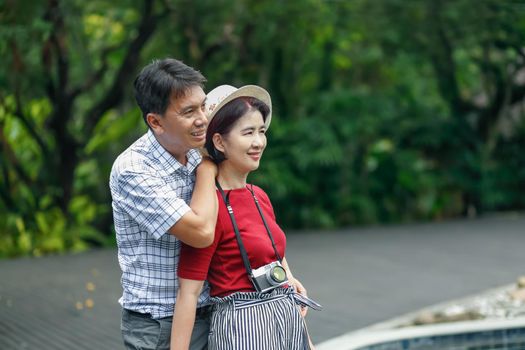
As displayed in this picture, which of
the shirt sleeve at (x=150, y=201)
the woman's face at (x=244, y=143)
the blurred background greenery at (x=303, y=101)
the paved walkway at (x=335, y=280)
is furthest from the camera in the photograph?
the blurred background greenery at (x=303, y=101)

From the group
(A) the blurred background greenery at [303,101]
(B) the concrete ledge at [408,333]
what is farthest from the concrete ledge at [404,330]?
(A) the blurred background greenery at [303,101]

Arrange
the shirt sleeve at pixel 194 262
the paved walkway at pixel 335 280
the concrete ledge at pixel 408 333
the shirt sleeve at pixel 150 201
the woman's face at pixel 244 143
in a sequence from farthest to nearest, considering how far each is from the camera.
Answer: the paved walkway at pixel 335 280 < the concrete ledge at pixel 408 333 < the woman's face at pixel 244 143 < the shirt sleeve at pixel 194 262 < the shirt sleeve at pixel 150 201

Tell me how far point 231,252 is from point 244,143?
0.37 m

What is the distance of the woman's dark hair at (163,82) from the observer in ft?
8.50

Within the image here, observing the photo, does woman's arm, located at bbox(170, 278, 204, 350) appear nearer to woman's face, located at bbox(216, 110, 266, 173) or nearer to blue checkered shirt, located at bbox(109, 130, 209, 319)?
blue checkered shirt, located at bbox(109, 130, 209, 319)

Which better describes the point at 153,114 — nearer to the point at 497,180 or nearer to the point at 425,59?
the point at 425,59

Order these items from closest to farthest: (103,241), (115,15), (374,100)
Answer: (103,241) → (115,15) → (374,100)

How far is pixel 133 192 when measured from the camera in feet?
8.54

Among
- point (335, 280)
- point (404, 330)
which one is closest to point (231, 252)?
point (404, 330)

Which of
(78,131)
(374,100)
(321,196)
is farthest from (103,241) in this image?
(374,100)

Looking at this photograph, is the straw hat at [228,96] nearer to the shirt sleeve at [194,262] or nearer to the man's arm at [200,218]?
the man's arm at [200,218]

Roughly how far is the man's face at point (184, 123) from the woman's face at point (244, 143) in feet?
0.43

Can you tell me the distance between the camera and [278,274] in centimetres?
275

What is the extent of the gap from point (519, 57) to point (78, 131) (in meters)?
7.80
